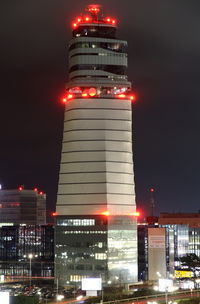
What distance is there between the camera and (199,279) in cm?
19488

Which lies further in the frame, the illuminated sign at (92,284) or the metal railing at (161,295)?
the metal railing at (161,295)

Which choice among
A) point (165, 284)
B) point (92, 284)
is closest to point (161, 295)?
point (165, 284)

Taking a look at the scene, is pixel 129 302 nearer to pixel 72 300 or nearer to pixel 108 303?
pixel 108 303

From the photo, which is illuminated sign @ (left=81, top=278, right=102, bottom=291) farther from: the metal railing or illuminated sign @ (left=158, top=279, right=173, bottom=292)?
illuminated sign @ (left=158, top=279, right=173, bottom=292)

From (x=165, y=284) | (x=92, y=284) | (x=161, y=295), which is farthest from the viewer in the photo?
(x=165, y=284)

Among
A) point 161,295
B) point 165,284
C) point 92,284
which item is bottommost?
point 161,295

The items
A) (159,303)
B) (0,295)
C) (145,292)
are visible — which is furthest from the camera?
(145,292)

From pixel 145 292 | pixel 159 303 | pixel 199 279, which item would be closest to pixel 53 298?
pixel 145 292

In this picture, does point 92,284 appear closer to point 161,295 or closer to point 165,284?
point 161,295

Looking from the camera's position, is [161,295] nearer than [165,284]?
Yes

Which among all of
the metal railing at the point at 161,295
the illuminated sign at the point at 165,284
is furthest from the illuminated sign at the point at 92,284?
the illuminated sign at the point at 165,284

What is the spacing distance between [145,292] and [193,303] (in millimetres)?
21408

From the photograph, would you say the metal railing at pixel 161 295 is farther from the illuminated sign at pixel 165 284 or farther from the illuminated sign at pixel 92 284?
the illuminated sign at pixel 92 284

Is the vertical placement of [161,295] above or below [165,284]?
below
